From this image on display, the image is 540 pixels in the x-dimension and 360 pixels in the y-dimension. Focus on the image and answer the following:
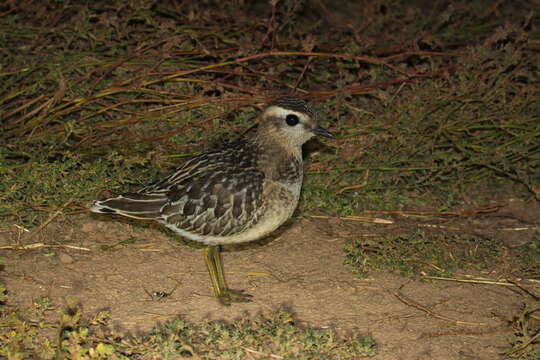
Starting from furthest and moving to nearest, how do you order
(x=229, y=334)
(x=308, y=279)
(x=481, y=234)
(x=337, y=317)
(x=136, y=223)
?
(x=481, y=234), (x=136, y=223), (x=308, y=279), (x=337, y=317), (x=229, y=334)

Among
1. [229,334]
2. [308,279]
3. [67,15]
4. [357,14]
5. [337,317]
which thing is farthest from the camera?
[357,14]

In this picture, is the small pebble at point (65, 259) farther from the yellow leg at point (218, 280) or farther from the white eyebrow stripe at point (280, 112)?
the white eyebrow stripe at point (280, 112)

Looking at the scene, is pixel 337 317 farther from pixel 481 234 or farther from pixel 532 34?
pixel 532 34

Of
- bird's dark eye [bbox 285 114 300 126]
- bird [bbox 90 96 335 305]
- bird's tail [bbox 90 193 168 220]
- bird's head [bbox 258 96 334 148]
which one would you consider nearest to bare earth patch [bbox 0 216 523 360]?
bird [bbox 90 96 335 305]

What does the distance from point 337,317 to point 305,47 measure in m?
2.81

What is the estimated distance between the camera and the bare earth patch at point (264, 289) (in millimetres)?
4727

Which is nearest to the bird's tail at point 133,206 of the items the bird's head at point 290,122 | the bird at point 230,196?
the bird at point 230,196

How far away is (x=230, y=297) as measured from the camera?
497 centimetres

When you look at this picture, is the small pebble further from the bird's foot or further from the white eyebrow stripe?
the white eyebrow stripe

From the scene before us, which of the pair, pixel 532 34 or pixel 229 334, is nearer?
pixel 229 334

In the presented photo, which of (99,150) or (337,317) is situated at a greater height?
(99,150)

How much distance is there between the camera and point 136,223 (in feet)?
Answer: 19.9

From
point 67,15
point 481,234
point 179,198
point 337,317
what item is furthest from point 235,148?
point 67,15

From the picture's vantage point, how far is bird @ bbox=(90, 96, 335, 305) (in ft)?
16.5
